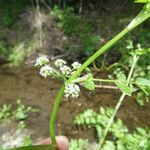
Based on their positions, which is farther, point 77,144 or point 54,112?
point 77,144

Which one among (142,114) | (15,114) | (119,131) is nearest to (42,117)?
(15,114)

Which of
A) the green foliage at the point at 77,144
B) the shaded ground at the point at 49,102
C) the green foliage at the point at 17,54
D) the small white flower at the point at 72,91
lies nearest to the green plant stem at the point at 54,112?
the small white flower at the point at 72,91

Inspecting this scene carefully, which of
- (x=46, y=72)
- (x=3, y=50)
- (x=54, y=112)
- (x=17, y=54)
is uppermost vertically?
(x=3, y=50)

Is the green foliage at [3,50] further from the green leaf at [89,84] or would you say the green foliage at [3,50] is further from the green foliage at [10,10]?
the green leaf at [89,84]

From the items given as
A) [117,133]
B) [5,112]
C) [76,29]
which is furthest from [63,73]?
[76,29]

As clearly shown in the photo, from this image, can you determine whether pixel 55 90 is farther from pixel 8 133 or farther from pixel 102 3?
pixel 102 3

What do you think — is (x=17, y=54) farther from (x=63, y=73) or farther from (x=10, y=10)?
(x=63, y=73)

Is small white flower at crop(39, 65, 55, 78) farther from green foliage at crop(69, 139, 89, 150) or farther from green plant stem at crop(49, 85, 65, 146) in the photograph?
green foliage at crop(69, 139, 89, 150)
